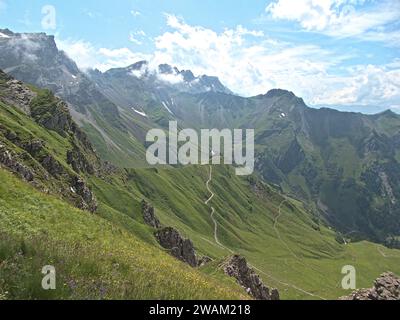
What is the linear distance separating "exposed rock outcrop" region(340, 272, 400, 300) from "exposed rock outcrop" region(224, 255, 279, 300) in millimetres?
14447

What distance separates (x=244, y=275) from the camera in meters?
56.6

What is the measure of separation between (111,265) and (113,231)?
1599 cm

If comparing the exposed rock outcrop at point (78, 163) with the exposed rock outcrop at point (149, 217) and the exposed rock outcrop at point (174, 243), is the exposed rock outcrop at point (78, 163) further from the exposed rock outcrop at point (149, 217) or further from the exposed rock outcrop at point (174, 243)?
the exposed rock outcrop at point (174, 243)

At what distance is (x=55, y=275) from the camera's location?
1301 centimetres

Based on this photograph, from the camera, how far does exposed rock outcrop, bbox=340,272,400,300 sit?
1479 inches

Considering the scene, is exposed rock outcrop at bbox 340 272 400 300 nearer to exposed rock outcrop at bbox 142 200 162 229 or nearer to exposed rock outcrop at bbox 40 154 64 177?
exposed rock outcrop at bbox 40 154 64 177

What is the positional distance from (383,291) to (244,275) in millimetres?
20371

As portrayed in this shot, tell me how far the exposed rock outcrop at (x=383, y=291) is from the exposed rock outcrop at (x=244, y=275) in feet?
47.4

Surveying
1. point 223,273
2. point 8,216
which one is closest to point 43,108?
point 223,273

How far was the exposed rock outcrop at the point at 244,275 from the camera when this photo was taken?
171 feet
